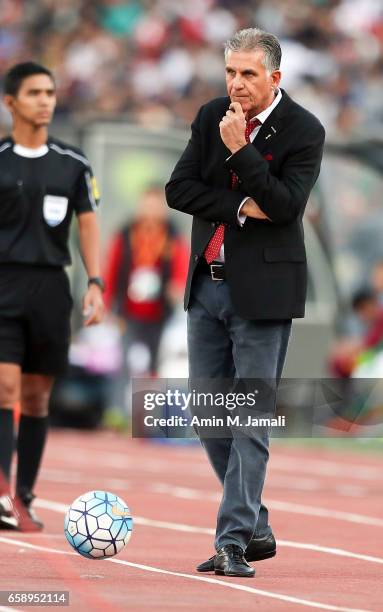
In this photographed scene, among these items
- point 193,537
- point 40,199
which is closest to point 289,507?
point 193,537

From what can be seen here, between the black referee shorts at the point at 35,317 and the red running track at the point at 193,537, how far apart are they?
2.95 feet

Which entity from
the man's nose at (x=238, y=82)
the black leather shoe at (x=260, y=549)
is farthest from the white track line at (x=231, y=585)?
the man's nose at (x=238, y=82)

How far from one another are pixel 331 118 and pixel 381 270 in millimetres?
4474

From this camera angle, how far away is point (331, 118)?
2305 cm

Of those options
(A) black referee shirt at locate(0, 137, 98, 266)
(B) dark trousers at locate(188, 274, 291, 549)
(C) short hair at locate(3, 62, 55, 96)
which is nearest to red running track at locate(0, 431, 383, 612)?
(B) dark trousers at locate(188, 274, 291, 549)

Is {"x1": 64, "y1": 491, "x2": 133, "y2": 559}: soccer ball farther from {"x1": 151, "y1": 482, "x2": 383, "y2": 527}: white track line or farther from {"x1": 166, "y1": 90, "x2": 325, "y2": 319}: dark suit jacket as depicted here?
{"x1": 151, "y1": 482, "x2": 383, "y2": 527}: white track line

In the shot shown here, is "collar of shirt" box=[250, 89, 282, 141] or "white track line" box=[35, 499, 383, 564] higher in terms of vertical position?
"collar of shirt" box=[250, 89, 282, 141]

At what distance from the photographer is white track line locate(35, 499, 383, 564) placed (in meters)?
9.09

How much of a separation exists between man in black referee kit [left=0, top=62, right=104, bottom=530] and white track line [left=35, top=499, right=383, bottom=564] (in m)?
0.82

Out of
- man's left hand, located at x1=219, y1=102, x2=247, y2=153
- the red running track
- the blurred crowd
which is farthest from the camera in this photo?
the blurred crowd

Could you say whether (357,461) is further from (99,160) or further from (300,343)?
(99,160)

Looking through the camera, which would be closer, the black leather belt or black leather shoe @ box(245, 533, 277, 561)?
the black leather belt

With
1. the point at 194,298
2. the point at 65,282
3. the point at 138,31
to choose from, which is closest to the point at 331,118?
the point at 138,31

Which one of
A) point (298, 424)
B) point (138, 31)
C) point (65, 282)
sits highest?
point (138, 31)
